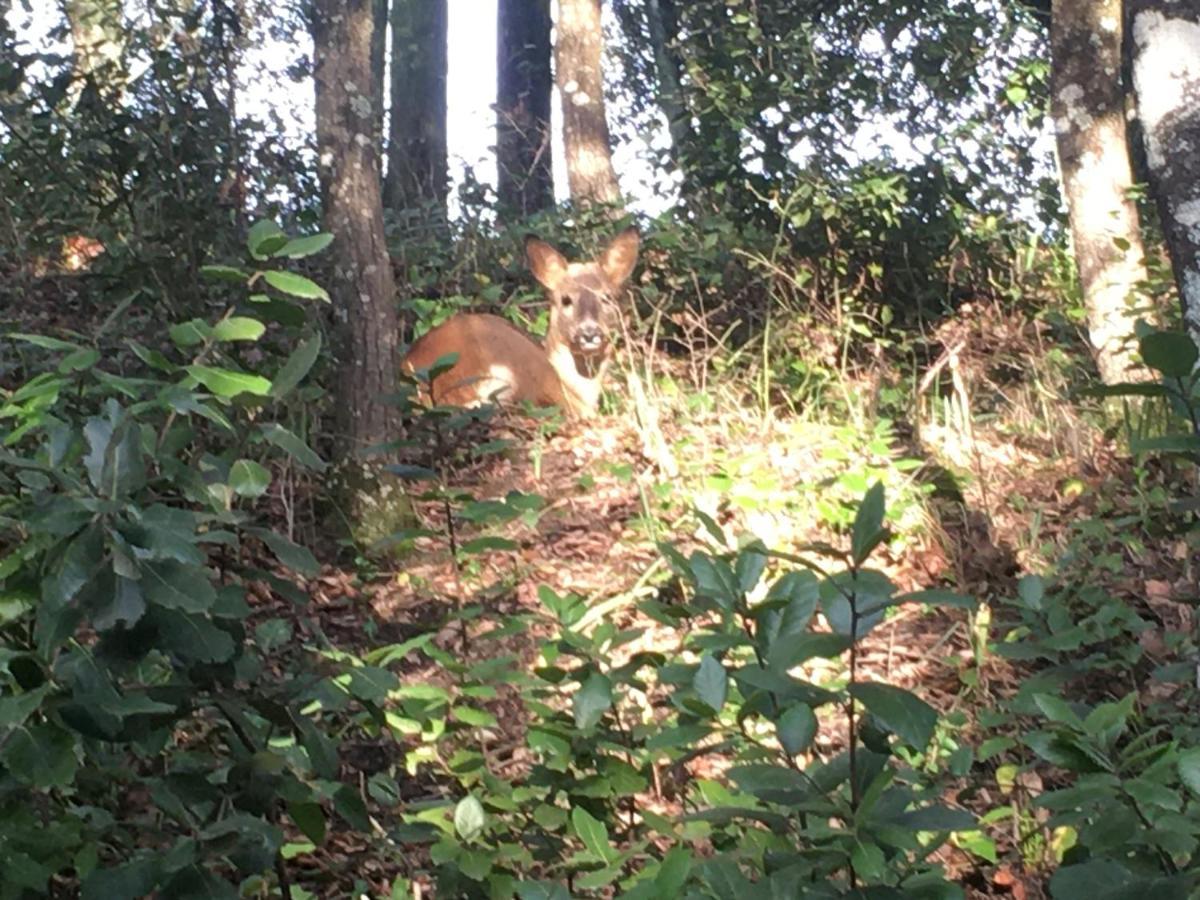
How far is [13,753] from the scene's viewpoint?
2107mm

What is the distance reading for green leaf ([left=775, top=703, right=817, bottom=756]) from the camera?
201 cm

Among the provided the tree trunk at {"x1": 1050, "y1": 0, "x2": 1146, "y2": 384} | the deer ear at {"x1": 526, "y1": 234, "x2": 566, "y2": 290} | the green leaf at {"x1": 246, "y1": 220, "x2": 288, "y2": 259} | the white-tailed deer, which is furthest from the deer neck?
the green leaf at {"x1": 246, "y1": 220, "x2": 288, "y2": 259}

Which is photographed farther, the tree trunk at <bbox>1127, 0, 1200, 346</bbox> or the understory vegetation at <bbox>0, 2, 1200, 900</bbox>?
the tree trunk at <bbox>1127, 0, 1200, 346</bbox>

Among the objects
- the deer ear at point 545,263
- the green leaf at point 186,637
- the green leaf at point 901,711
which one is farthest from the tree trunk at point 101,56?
the green leaf at point 901,711

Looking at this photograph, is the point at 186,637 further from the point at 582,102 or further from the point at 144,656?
the point at 582,102

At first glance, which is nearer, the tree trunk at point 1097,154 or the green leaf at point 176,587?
the green leaf at point 176,587

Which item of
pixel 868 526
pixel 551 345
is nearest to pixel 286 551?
pixel 868 526

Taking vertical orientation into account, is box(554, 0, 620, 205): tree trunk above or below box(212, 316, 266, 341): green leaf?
above

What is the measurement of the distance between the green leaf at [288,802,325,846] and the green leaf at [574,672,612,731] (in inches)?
20.0

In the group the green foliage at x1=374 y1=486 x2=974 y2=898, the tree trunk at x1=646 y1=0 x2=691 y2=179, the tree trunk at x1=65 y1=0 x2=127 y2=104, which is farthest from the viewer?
the tree trunk at x1=646 y1=0 x2=691 y2=179

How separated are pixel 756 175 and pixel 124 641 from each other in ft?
25.5

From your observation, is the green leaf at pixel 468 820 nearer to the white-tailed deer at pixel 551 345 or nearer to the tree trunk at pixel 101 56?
the tree trunk at pixel 101 56

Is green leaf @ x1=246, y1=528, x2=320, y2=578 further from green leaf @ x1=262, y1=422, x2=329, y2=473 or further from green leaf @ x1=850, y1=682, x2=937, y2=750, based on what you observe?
green leaf @ x1=850, y1=682, x2=937, y2=750

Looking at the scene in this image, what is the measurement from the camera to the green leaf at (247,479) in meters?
2.47
